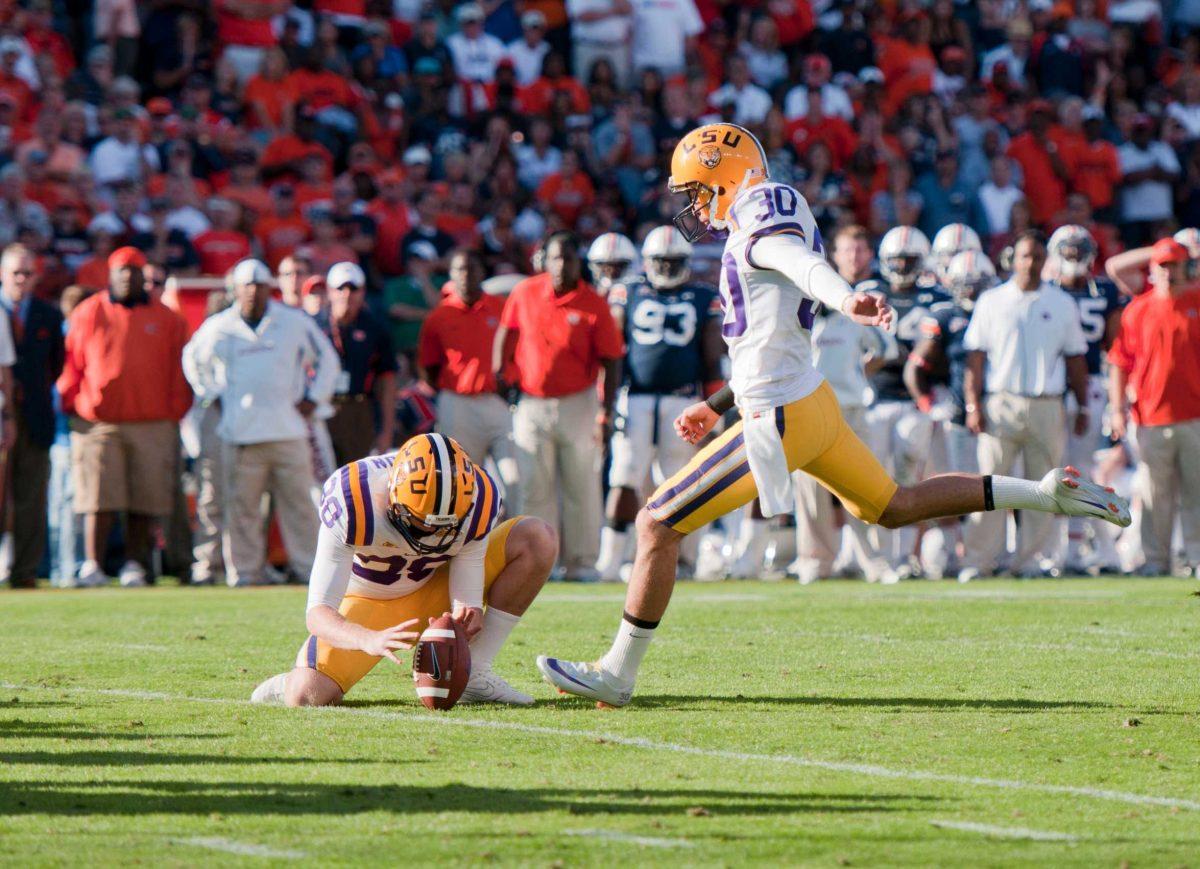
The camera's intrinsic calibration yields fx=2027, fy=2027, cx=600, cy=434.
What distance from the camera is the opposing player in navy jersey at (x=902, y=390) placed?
14.1m

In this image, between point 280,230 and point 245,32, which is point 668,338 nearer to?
point 280,230

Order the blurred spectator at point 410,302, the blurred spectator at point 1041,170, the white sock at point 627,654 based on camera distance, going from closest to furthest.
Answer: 1. the white sock at point 627,654
2. the blurred spectator at point 410,302
3. the blurred spectator at point 1041,170

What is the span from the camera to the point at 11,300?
13.8 meters

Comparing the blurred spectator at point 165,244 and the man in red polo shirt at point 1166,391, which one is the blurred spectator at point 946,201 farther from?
the blurred spectator at point 165,244

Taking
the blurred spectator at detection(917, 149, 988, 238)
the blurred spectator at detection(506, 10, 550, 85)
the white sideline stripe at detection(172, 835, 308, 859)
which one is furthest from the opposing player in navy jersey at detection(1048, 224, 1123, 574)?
the white sideline stripe at detection(172, 835, 308, 859)

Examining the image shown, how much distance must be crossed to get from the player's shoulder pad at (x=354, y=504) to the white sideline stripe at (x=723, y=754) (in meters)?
0.65

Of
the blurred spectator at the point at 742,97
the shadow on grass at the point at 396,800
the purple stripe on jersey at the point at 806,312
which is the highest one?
the blurred spectator at the point at 742,97

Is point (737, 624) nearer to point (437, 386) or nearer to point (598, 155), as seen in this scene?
point (437, 386)

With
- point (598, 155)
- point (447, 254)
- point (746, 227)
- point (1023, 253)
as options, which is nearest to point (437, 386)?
point (447, 254)

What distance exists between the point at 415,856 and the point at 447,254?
1249 centimetres

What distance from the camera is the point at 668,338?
13750 mm

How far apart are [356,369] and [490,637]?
7243 millimetres

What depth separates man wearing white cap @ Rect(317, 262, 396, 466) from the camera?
14.4 m

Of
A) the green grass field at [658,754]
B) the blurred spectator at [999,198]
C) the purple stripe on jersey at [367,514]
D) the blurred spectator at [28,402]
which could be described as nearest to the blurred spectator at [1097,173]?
the blurred spectator at [999,198]
